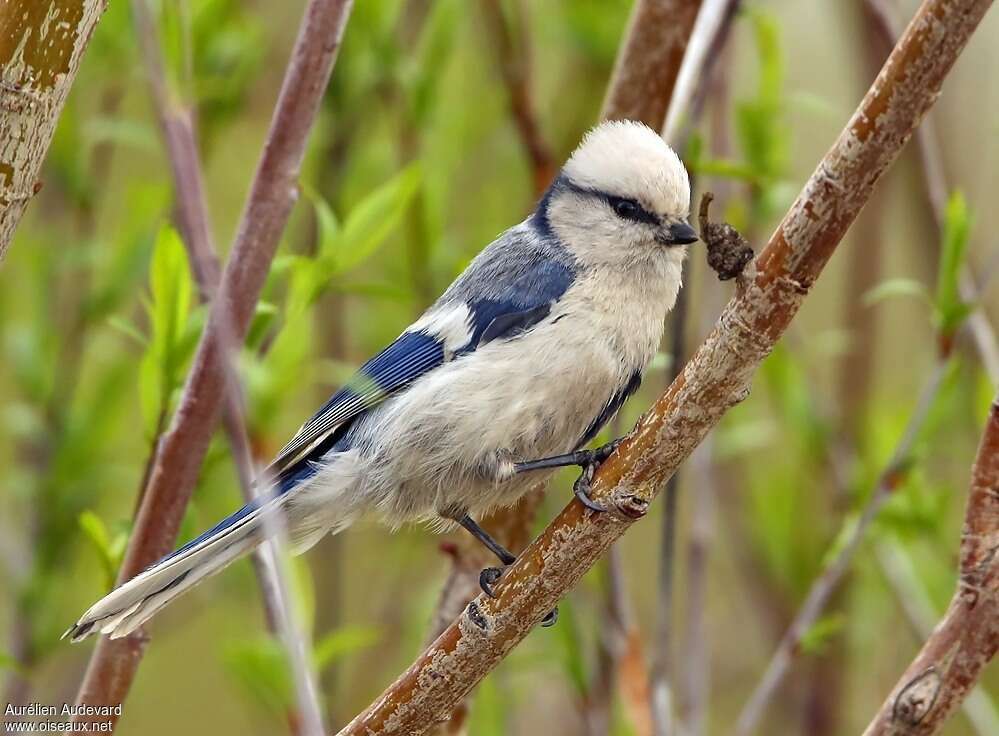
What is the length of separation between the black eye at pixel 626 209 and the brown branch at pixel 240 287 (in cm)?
55

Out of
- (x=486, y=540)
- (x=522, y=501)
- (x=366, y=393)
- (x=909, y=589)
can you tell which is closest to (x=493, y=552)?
(x=486, y=540)

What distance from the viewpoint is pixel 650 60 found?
1.96 m

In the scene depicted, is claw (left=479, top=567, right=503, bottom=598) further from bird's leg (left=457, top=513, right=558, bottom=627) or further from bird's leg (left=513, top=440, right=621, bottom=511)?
bird's leg (left=513, top=440, right=621, bottom=511)

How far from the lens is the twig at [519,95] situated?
7.40ft

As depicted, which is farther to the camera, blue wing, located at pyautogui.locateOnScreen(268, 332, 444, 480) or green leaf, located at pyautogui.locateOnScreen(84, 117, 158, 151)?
green leaf, located at pyautogui.locateOnScreen(84, 117, 158, 151)

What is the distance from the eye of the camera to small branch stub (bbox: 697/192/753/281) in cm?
118

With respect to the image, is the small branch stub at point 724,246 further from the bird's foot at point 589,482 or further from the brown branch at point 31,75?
the brown branch at point 31,75

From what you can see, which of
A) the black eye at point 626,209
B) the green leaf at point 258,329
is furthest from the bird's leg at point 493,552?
the black eye at point 626,209

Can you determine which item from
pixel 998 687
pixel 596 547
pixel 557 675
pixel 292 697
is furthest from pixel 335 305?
pixel 998 687

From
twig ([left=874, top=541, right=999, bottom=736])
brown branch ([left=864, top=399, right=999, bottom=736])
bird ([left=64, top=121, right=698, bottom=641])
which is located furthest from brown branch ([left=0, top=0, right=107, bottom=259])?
twig ([left=874, top=541, right=999, bottom=736])

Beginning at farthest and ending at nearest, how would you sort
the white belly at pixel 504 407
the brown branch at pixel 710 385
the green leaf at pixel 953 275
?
1. the white belly at pixel 504 407
2. the green leaf at pixel 953 275
3. the brown branch at pixel 710 385

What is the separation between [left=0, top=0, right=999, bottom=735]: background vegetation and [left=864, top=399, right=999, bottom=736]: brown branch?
0.39m

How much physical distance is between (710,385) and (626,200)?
0.72 meters

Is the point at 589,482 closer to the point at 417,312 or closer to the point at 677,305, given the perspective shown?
the point at 677,305
